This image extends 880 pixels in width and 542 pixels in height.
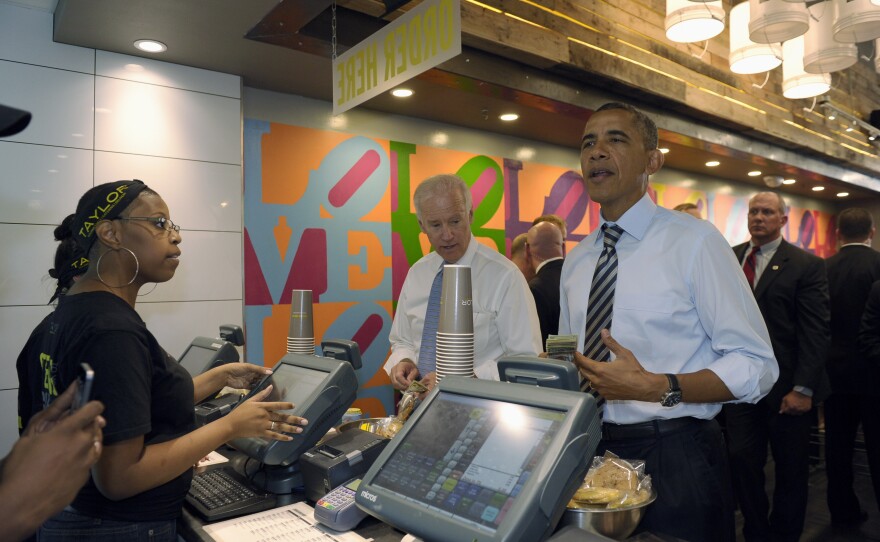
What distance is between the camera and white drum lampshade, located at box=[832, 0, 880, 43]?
319 centimetres

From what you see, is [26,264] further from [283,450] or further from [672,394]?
[672,394]

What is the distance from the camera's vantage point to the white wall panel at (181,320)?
3533 millimetres

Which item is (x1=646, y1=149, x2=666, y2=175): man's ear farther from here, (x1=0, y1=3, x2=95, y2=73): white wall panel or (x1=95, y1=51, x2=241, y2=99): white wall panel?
(x1=0, y1=3, x2=95, y2=73): white wall panel

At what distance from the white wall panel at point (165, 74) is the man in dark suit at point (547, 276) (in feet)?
7.41

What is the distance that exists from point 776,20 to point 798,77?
1389 mm

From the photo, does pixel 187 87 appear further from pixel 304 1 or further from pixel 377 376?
pixel 377 376

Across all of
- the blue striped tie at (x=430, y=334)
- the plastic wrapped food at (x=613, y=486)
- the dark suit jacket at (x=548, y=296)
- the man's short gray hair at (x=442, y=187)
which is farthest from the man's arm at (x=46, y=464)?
the dark suit jacket at (x=548, y=296)

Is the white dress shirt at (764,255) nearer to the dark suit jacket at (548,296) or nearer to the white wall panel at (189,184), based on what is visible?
the dark suit jacket at (548,296)

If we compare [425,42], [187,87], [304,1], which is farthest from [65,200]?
[425,42]

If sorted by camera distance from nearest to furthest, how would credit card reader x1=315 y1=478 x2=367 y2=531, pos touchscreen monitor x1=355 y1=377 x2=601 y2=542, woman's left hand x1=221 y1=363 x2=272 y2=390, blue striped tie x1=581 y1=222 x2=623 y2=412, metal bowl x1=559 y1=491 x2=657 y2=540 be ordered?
pos touchscreen monitor x1=355 y1=377 x2=601 y2=542
metal bowl x1=559 y1=491 x2=657 y2=540
credit card reader x1=315 y1=478 x2=367 y2=531
blue striped tie x1=581 y1=222 x2=623 y2=412
woman's left hand x1=221 y1=363 x2=272 y2=390

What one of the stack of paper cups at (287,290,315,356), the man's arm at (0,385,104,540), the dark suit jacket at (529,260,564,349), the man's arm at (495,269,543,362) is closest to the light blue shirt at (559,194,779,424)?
the man's arm at (495,269,543,362)

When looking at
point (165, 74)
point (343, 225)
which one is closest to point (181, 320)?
point (343, 225)

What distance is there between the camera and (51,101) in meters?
3.24

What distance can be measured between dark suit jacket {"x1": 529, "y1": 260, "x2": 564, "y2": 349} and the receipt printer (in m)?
2.10
